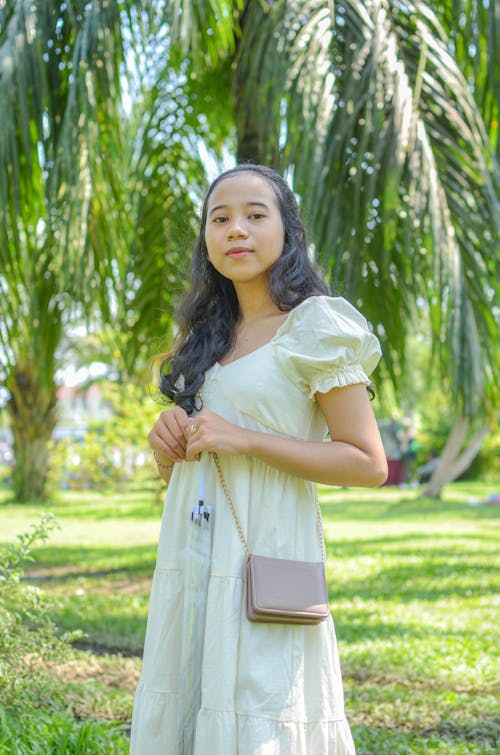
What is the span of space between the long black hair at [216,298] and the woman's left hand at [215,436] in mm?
172

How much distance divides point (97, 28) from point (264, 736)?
11.6 feet

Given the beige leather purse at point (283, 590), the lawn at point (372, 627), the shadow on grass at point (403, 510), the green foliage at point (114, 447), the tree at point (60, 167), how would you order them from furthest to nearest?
the shadow on grass at point (403, 510)
the green foliage at point (114, 447)
the tree at point (60, 167)
the lawn at point (372, 627)
the beige leather purse at point (283, 590)

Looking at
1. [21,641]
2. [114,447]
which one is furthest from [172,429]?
[114,447]

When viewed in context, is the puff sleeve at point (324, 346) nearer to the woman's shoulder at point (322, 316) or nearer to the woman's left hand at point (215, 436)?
→ the woman's shoulder at point (322, 316)

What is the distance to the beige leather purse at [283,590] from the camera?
1.70 metres

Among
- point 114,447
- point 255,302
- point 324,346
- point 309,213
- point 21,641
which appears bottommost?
point 21,641

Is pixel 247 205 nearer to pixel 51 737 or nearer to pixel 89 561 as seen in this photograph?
pixel 51 737

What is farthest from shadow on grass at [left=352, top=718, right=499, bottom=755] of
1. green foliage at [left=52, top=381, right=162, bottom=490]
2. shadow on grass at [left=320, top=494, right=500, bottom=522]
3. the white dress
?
shadow on grass at [left=320, top=494, right=500, bottom=522]

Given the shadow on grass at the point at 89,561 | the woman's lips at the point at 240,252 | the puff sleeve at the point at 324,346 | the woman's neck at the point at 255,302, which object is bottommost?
the shadow on grass at the point at 89,561

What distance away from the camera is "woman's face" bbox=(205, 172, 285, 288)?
1911mm

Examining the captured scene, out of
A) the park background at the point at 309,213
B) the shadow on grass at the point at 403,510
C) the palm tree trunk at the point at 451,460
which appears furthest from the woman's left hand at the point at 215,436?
the palm tree trunk at the point at 451,460

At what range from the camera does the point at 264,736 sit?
5.47 feet

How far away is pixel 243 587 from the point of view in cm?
175

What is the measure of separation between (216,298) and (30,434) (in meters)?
14.1
